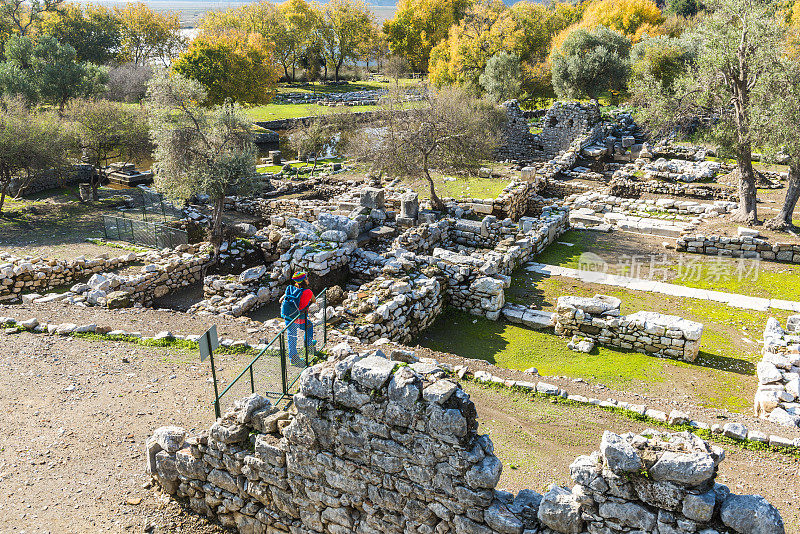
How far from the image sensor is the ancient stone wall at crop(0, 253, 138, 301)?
16.8 metres

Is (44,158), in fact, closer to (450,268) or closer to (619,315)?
(450,268)

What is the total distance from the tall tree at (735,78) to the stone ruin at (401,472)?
18.9m

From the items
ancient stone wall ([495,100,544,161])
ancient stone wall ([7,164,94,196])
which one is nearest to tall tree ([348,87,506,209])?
ancient stone wall ([495,100,544,161])

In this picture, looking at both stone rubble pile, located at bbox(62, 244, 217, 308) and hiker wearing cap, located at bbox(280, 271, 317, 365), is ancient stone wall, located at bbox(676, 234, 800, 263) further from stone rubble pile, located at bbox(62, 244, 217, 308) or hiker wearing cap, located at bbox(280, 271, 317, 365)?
stone rubble pile, located at bbox(62, 244, 217, 308)

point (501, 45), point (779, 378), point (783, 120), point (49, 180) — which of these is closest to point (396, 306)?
point (779, 378)

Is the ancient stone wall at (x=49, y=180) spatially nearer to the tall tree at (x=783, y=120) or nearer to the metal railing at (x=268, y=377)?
the metal railing at (x=268, y=377)

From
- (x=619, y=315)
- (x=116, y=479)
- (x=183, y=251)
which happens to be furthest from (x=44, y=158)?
(x=619, y=315)

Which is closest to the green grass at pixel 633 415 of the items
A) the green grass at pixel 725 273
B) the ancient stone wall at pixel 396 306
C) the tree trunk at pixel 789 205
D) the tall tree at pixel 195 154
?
the ancient stone wall at pixel 396 306

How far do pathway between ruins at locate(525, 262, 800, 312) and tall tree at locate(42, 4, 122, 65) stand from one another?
→ 59.5m

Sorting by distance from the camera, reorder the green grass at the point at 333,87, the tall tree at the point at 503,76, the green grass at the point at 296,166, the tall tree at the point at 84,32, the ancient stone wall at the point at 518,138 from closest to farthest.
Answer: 1. the green grass at the point at 296,166
2. the ancient stone wall at the point at 518,138
3. the tall tree at the point at 503,76
4. the tall tree at the point at 84,32
5. the green grass at the point at 333,87

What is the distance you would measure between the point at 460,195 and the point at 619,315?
15278 millimetres

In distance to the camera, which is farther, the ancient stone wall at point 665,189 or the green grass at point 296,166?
the green grass at point 296,166

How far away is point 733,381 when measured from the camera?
1188 cm

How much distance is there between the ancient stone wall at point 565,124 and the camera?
36.4 metres
